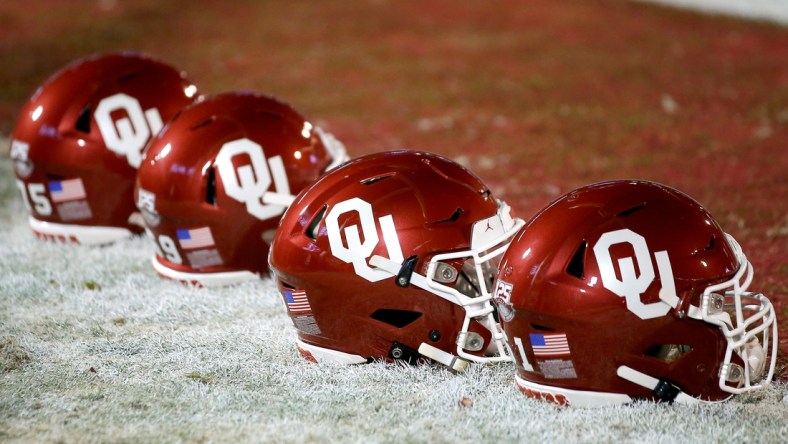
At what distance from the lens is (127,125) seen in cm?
435

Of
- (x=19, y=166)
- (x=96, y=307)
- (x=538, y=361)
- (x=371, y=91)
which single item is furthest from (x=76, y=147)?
(x=371, y=91)

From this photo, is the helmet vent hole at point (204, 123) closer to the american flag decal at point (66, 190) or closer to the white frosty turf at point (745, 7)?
the american flag decal at point (66, 190)

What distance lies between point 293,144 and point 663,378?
1.76 meters

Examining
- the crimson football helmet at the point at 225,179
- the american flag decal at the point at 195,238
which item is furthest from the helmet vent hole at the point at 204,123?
the american flag decal at the point at 195,238

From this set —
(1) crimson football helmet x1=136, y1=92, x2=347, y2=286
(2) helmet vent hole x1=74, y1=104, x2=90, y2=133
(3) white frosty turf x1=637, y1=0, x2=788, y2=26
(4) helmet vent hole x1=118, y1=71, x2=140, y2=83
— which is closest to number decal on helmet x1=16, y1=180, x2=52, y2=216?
(2) helmet vent hole x1=74, y1=104, x2=90, y2=133

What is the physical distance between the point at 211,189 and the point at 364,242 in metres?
1.09

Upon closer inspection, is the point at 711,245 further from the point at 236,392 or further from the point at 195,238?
the point at 195,238

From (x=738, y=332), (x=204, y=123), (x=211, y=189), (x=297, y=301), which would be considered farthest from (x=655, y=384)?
(x=204, y=123)

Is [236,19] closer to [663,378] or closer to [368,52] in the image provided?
[368,52]

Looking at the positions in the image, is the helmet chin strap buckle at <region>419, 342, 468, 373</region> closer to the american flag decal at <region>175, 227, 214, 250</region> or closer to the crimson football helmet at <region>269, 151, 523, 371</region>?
the crimson football helmet at <region>269, 151, 523, 371</region>

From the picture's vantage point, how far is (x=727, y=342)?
8.55 ft

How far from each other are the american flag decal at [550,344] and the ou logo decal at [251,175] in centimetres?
138

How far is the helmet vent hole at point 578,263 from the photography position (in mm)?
2584

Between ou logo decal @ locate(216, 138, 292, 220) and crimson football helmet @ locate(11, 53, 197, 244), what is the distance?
30.3 inches
